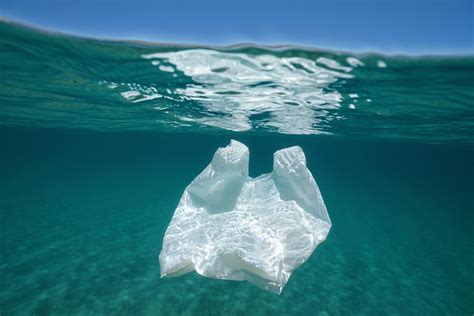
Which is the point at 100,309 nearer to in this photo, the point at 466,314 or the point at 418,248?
the point at 466,314

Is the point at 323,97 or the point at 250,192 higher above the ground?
the point at 323,97

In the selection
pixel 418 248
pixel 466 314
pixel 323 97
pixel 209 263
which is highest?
pixel 323 97

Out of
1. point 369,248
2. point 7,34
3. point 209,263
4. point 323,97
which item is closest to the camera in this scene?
point 209,263

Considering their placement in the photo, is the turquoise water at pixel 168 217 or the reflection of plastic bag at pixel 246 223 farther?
the turquoise water at pixel 168 217

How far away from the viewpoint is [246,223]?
791 centimetres

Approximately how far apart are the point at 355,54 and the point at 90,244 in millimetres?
13847

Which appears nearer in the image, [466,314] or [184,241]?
[184,241]

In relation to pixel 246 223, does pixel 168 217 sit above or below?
below

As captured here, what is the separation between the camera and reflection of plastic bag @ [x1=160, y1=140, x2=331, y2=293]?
260 inches

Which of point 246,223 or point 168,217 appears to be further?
point 168,217

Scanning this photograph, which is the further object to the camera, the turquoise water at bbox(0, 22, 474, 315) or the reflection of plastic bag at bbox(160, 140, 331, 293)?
the turquoise water at bbox(0, 22, 474, 315)

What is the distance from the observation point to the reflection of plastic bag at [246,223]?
661cm

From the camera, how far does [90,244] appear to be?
12.4 metres

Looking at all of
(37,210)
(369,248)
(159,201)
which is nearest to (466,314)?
(369,248)
